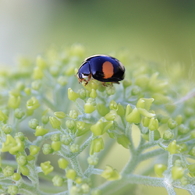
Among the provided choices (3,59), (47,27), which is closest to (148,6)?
(47,27)

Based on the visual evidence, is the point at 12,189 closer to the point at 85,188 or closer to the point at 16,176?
the point at 16,176

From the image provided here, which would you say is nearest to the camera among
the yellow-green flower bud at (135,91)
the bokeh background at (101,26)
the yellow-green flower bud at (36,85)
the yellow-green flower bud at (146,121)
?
the yellow-green flower bud at (146,121)

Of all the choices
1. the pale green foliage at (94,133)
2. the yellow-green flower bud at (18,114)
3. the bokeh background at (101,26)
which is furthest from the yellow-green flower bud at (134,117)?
the bokeh background at (101,26)

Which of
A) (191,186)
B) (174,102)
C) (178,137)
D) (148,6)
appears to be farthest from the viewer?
(148,6)

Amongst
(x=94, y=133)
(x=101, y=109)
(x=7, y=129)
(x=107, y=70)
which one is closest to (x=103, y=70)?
(x=107, y=70)

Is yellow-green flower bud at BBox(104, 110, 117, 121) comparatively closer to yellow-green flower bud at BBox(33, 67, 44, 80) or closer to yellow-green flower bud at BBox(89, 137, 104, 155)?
yellow-green flower bud at BBox(89, 137, 104, 155)

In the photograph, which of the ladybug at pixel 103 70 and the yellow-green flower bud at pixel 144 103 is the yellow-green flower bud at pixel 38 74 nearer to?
the ladybug at pixel 103 70

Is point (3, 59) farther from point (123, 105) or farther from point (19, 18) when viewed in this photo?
point (123, 105)
